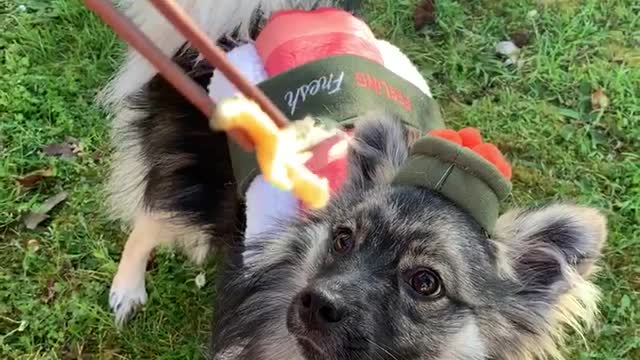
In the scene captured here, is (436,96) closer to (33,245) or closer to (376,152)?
(376,152)

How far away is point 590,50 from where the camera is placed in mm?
3822

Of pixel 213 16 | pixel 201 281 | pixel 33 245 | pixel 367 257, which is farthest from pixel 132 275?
pixel 367 257

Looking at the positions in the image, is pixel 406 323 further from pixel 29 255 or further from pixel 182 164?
pixel 29 255

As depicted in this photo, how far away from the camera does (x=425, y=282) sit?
187 centimetres

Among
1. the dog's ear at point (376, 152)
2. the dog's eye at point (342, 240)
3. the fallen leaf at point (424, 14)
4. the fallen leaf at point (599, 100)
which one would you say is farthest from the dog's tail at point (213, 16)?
the fallen leaf at point (599, 100)

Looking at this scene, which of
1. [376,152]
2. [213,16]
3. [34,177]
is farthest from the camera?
[34,177]

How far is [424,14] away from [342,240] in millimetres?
2118

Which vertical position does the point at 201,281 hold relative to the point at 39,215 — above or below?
below

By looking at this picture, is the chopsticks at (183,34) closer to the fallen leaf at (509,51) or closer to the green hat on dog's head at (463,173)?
the green hat on dog's head at (463,173)

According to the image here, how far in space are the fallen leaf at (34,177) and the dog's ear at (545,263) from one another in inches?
71.5

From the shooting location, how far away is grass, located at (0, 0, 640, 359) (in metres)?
2.93

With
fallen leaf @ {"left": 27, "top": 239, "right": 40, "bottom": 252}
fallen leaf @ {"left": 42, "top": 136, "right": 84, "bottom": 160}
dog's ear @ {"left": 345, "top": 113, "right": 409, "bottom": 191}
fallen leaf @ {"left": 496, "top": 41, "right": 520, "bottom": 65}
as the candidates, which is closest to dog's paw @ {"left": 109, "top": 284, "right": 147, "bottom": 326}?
fallen leaf @ {"left": 27, "top": 239, "right": 40, "bottom": 252}

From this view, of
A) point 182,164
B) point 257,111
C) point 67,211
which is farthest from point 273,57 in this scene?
point 67,211

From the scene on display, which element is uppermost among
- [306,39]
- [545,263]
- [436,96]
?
[306,39]
